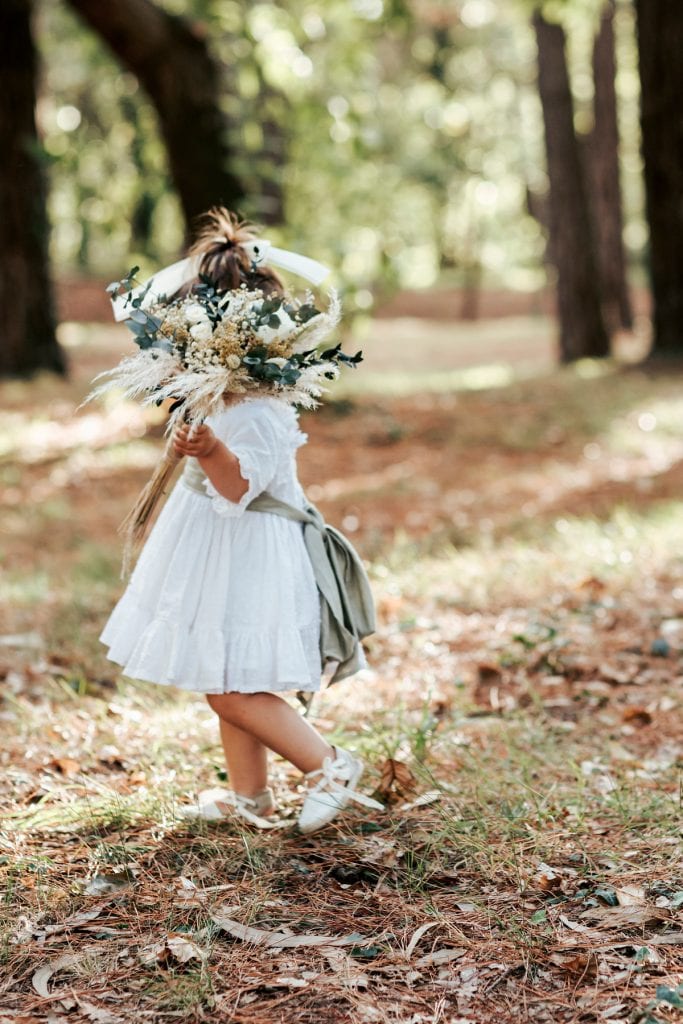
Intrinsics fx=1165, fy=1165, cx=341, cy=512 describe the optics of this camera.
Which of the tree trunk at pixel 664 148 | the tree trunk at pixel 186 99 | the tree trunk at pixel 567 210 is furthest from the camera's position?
the tree trunk at pixel 567 210

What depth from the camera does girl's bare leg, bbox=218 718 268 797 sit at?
3.35 meters

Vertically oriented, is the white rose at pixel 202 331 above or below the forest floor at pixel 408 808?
above

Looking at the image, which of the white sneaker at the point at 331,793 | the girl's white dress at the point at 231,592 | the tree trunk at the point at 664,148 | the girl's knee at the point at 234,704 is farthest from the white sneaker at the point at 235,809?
the tree trunk at the point at 664,148

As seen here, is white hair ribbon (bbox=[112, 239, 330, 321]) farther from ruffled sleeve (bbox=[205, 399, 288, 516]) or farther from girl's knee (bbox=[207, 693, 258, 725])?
girl's knee (bbox=[207, 693, 258, 725])

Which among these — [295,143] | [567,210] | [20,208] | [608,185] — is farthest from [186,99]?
[608,185]

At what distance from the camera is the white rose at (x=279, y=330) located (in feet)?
9.87

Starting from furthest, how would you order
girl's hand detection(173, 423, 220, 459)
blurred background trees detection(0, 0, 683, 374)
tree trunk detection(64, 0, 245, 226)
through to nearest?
tree trunk detection(64, 0, 245, 226), blurred background trees detection(0, 0, 683, 374), girl's hand detection(173, 423, 220, 459)

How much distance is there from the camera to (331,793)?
323cm

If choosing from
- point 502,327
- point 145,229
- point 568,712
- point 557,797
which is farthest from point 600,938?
point 502,327

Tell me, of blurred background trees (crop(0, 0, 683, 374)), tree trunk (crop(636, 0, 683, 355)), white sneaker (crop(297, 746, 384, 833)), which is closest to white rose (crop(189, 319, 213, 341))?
white sneaker (crop(297, 746, 384, 833))

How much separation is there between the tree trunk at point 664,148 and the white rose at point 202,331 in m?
9.74

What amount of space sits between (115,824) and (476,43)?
33042mm

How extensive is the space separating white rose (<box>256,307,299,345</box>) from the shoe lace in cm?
117

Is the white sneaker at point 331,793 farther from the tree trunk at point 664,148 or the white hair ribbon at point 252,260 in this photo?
the tree trunk at point 664,148
